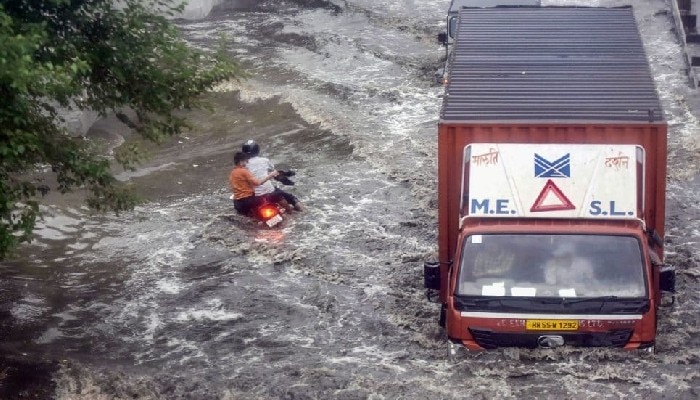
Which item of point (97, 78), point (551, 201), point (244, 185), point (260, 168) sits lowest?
point (244, 185)

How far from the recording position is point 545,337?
381 inches

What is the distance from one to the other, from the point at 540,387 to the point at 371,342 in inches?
110

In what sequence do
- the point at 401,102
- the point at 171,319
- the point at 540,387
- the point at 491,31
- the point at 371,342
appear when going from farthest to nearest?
the point at 401,102
the point at 491,31
the point at 171,319
the point at 371,342
the point at 540,387

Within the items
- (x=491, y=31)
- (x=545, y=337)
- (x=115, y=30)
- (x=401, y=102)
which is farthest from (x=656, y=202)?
(x=401, y=102)

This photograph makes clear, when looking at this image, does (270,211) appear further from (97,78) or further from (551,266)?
(551,266)

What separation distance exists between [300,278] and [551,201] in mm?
4550

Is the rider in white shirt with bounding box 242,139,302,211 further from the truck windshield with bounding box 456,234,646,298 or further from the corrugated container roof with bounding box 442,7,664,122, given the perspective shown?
the truck windshield with bounding box 456,234,646,298

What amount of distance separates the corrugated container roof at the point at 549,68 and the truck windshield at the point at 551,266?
4.81 ft

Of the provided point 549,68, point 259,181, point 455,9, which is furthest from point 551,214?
point 455,9

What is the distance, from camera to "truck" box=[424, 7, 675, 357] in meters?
9.66

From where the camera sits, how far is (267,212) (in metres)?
15.3

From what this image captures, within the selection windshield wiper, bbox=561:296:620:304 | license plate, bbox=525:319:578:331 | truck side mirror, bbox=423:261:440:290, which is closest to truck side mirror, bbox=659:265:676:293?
windshield wiper, bbox=561:296:620:304

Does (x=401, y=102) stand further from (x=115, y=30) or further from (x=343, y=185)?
(x=115, y=30)

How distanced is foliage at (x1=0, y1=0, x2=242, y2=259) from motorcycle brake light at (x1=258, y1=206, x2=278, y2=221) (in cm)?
429
